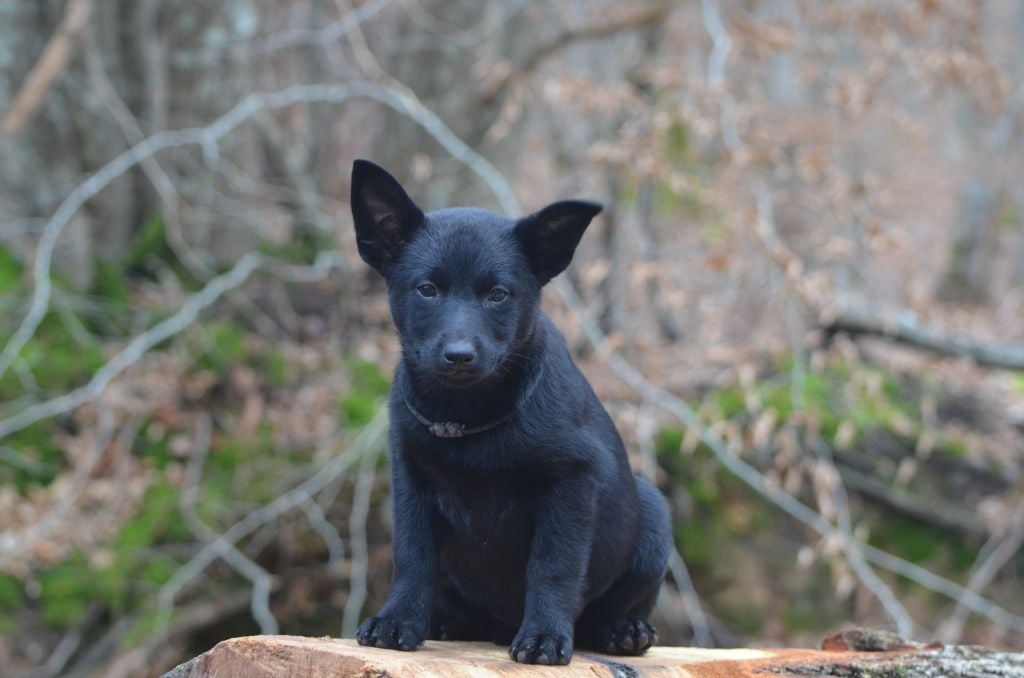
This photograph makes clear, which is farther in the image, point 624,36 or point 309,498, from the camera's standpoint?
point 624,36

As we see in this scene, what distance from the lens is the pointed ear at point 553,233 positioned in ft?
11.5

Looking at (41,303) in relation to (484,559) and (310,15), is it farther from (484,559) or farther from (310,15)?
(310,15)

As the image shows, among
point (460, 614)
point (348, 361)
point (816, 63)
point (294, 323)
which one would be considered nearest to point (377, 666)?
point (460, 614)

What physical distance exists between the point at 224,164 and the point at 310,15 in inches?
155

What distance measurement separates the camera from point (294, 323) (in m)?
9.43

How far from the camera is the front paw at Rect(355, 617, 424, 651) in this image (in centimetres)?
323

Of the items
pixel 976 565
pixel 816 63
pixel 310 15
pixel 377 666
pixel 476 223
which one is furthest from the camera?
pixel 310 15

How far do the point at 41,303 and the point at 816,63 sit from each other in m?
6.29

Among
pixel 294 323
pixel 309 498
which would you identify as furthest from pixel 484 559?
pixel 294 323

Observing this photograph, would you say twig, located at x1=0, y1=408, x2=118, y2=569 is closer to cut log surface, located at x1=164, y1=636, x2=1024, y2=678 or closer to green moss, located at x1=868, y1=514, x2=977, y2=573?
cut log surface, located at x1=164, y1=636, x2=1024, y2=678

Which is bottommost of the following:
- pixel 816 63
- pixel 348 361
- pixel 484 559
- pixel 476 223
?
pixel 348 361

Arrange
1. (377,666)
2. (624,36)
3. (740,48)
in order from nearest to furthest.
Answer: (377,666), (740,48), (624,36)

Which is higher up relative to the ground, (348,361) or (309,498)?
(348,361)

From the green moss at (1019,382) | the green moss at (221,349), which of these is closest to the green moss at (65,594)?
the green moss at (221,349)
